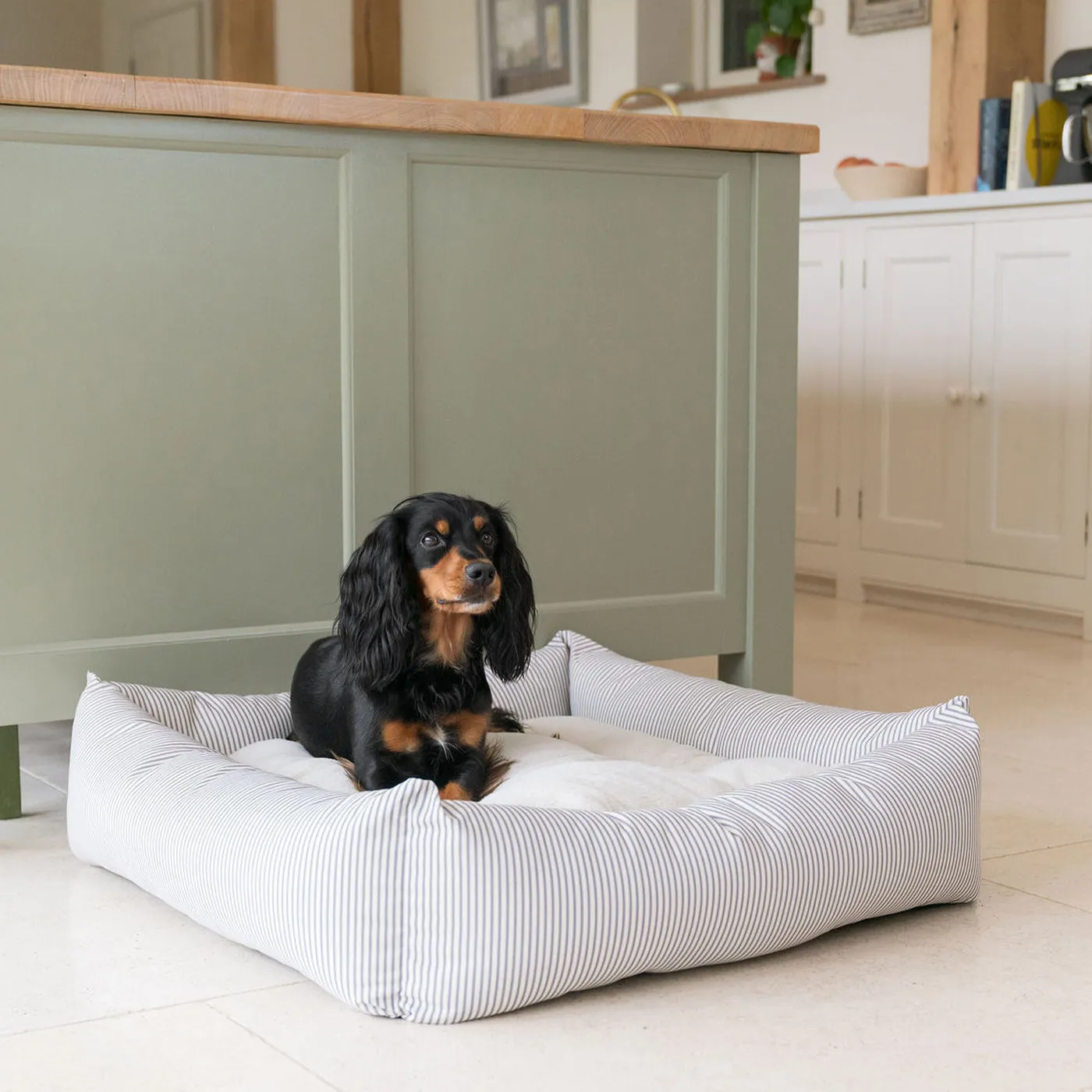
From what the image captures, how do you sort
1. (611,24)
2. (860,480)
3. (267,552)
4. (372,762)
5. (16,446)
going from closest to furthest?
(372,762), (16,446), (267,552), (860,480), (611,24)

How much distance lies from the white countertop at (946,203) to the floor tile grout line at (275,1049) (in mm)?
3205

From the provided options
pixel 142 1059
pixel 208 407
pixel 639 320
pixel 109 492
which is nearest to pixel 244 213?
pixel 208 407

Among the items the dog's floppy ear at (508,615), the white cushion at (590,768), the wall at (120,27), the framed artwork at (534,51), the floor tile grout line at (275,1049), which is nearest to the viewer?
the floor tile grout line at (275,1049)

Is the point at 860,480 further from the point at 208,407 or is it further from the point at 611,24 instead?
the point at 208,407

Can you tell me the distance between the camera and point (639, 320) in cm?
288

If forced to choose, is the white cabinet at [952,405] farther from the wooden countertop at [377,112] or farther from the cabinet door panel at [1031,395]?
the wooden countertop at [377,112]

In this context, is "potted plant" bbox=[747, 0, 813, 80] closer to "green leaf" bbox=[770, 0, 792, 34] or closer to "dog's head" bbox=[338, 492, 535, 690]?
"green leaf" bbox=[770, 0, 792, 34]

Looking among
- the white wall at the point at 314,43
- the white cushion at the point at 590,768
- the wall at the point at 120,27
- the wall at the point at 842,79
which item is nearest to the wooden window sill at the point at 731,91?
the wall at the point at 842,79

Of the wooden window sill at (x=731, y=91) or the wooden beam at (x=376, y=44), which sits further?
the wooden beam at (x=376, y=44)

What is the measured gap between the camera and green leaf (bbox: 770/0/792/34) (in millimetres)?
5270

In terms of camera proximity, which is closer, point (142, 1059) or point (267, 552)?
point (142, 1059)

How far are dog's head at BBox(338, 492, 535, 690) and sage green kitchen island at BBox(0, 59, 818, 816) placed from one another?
500 millimetres

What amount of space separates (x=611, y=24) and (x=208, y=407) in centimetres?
374

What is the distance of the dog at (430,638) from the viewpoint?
2.08m
